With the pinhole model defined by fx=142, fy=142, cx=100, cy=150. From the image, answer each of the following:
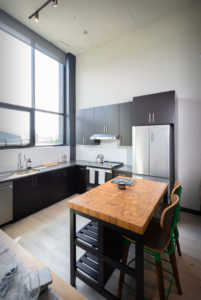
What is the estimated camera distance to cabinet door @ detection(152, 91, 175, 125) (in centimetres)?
256

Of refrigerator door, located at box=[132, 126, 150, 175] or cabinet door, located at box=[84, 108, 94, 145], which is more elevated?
cabinet door, located at box=[84, 108, 94, 145]

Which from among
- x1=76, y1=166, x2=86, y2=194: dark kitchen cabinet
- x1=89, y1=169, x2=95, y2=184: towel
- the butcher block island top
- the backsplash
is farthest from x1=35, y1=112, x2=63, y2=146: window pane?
the butcher block island top

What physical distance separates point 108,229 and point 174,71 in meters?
3.21

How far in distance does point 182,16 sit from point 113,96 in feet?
6.64

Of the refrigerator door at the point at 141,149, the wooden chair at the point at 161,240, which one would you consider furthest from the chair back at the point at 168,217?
the refrigerator door at the point at 141,149

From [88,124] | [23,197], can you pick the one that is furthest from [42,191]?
[88,124]

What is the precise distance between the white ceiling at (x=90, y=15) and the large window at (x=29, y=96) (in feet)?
1.75

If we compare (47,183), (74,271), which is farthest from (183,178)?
(47,183)

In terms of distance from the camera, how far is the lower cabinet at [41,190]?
2.56m

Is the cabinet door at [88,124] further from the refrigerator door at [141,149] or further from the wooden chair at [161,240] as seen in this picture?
the wooden chair at [161,240]

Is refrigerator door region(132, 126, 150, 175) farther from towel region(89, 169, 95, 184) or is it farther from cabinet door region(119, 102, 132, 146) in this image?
towel region(89, 169, 95, 184)

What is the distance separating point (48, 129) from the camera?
3.94 meters

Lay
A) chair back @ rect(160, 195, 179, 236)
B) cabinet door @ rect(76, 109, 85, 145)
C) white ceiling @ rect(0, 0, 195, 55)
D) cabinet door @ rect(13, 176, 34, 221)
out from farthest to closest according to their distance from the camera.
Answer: cabinet door @ rect(76, 109, 85, 145), white ceiling @ rect(0, 0, 195, 55), cabinet door @ rect(13, 176, 34, 221), chair back @ rect(160, 195, 179, 236)

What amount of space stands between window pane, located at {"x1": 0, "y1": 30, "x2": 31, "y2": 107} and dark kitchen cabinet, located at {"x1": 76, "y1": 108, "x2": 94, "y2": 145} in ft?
4.32
